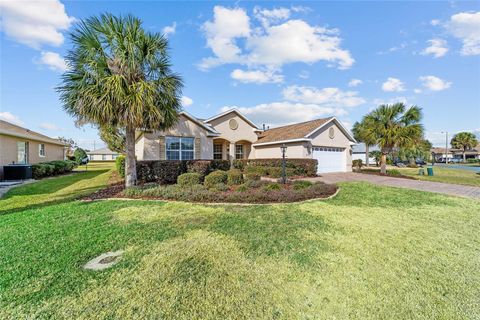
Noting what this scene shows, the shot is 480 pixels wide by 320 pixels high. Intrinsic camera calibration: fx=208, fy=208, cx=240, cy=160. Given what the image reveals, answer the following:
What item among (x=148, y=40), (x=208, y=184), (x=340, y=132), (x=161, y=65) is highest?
(x=148, y=40)

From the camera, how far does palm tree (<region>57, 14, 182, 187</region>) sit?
8688 millimetres

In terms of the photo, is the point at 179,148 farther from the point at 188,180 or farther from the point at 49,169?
the point at 49,169

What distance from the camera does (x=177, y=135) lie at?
1542 cm

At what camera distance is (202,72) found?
16.5 m

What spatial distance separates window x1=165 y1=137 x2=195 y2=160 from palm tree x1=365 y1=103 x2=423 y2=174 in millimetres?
16124

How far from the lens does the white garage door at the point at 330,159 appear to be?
62.2 feet

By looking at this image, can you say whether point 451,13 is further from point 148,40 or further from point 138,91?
point 138,91

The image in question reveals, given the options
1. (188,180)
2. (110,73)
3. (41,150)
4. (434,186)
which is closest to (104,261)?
(188,180)

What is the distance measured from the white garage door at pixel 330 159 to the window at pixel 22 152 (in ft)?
77.1

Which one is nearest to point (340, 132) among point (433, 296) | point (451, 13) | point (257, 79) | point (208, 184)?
point (257, 79)

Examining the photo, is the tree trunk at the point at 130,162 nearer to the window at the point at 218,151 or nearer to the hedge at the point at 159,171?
the hedge at the point at 159,171

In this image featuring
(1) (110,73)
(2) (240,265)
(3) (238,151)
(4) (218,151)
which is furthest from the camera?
(3) (238,151)

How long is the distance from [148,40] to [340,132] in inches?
715

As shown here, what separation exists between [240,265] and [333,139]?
19.0 metres
